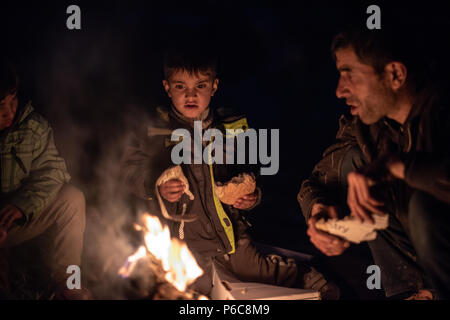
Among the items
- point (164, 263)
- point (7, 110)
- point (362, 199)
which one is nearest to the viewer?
point (362, 199)

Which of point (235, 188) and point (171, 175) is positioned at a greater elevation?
point (171, 175)

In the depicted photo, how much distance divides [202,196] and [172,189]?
0.98 ft

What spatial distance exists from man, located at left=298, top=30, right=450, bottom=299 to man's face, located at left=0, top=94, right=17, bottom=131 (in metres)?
2.34

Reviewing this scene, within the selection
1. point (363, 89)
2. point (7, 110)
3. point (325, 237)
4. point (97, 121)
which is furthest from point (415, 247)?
point (7, 110)

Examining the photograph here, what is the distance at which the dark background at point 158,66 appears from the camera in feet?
10.7

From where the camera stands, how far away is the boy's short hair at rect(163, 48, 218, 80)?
3088 millimetres

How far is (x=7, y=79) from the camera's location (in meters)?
3.10

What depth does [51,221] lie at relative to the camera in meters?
3.21

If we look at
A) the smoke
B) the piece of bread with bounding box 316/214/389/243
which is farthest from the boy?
the piece of bread with bounding box 316/214/389/243

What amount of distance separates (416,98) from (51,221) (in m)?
2.81

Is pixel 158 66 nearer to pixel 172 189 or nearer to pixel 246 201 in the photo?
pixel 172 189

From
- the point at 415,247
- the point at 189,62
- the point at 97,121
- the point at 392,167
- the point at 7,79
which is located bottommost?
the point at 415,247
